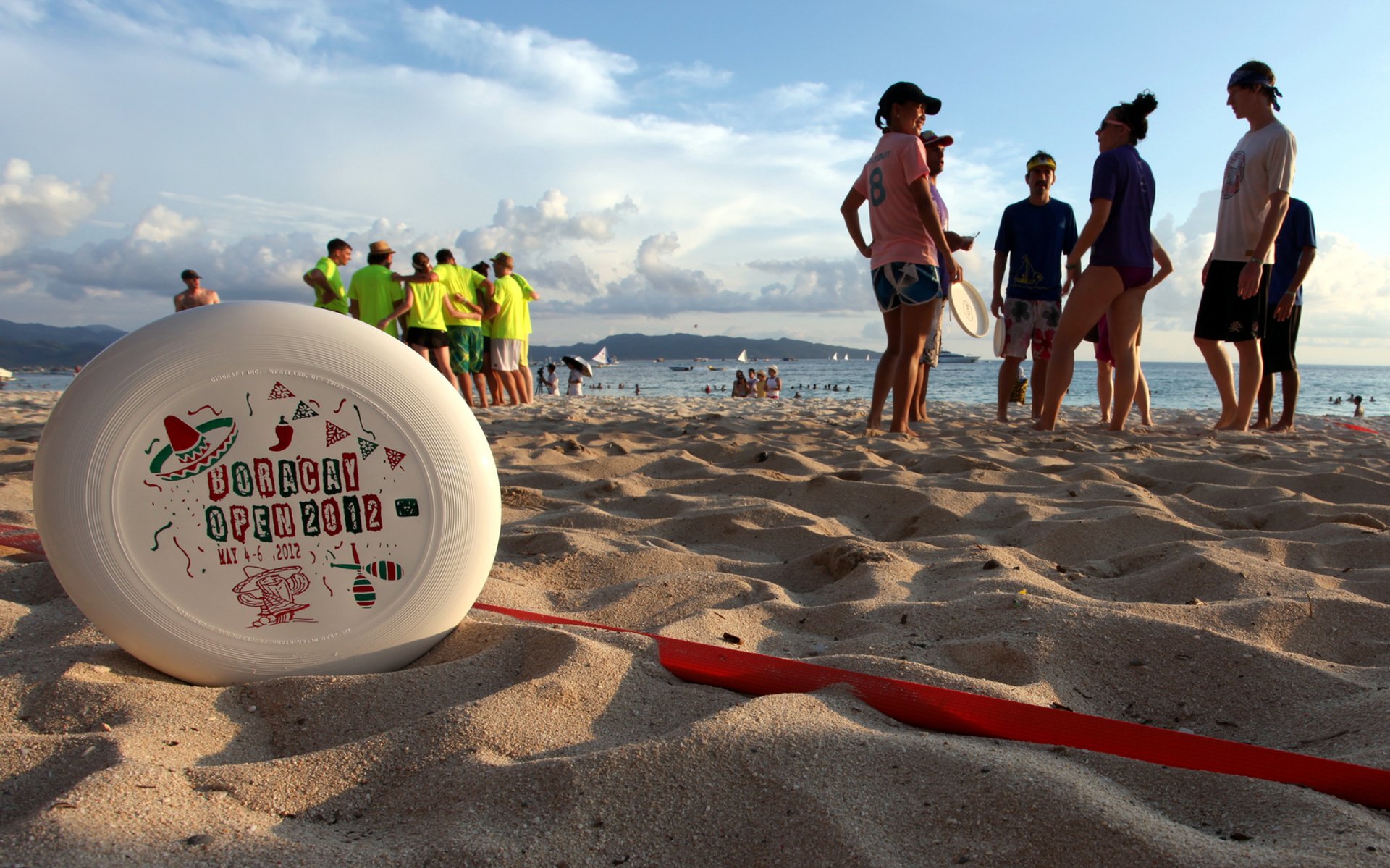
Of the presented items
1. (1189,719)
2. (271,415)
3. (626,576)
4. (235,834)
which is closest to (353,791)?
(235,834)

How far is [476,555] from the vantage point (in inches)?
63.5

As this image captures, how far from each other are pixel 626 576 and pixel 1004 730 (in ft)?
4.02

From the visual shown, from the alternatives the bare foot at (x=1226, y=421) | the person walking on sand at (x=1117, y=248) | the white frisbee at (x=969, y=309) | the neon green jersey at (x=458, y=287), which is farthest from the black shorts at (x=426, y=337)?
the bare foot at (x=1226, y=421)

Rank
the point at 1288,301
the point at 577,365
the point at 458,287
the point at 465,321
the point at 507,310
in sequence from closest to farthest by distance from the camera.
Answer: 1. the point at 1288,301
2. the point at 458,287
3. the point at 465,321
4. the point at 507,310
5. the point at 577,365

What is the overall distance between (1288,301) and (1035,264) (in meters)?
1.70

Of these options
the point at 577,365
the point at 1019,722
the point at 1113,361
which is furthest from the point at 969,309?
the point at 577,365

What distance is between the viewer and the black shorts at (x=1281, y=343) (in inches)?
228

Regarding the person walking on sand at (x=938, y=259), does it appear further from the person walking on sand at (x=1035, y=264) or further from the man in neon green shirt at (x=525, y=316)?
the man in neon green shirt at (x=525, y=316)

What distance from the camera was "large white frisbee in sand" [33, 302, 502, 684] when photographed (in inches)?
54.7

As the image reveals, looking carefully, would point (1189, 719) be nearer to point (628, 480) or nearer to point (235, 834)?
point (235, 834)

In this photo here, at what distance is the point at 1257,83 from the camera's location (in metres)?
4.76

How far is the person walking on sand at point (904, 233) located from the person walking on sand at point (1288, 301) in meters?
2.48

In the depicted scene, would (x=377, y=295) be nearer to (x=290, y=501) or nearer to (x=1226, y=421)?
(x=290, y=501)

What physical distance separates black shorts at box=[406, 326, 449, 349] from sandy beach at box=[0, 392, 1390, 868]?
4895 mm
